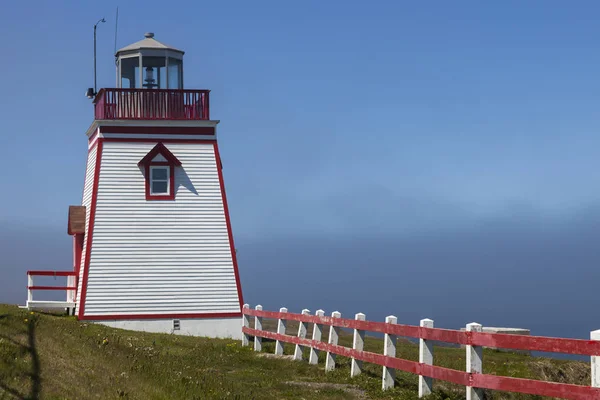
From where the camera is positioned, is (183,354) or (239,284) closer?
(183,354)

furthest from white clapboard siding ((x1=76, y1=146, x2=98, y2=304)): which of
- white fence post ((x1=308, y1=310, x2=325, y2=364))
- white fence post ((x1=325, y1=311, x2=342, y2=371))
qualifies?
white fence post ((x1=325, y1=311, x2=342, y2=371))

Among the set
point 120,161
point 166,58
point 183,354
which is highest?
point 166,58

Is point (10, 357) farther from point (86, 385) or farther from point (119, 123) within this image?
point (119, 123)

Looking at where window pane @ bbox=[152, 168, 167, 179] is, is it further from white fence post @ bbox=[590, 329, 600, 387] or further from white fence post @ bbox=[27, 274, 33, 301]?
white fence post @ bbox=[590, 329, 600, 387]

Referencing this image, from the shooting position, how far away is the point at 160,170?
32.8 metres

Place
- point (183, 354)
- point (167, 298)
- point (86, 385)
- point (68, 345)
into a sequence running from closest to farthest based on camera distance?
point (86, 385)
point (68, 345)
point (183, 354)
point (167, 298)

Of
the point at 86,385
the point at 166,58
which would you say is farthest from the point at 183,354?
the point at 166,58

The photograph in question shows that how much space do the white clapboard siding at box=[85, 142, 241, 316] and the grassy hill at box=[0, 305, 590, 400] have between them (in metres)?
8.91

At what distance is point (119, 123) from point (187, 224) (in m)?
4.28

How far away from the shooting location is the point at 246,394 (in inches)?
575

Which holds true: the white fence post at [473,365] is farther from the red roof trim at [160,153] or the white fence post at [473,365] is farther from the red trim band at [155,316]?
the red roof trim at [160,153]

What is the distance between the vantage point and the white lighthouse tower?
31703 mm

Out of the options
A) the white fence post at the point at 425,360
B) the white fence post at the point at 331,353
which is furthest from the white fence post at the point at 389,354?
the white fence post at the point at 331,353

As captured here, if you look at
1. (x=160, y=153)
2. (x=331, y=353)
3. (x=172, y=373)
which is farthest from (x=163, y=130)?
(x=172, y=373)
